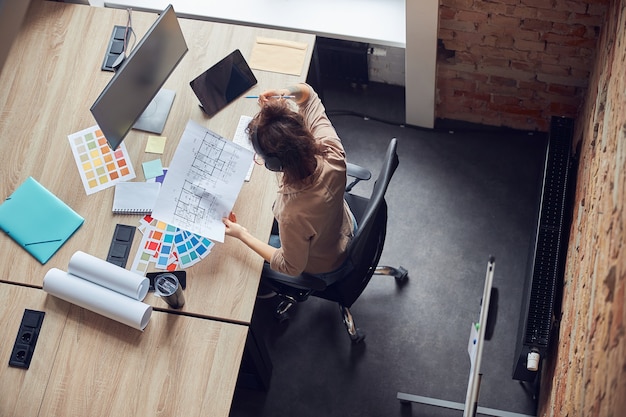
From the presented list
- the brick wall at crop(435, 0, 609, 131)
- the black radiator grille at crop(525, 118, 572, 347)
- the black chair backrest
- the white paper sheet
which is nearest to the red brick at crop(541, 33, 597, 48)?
the brick wall at crop(435, 0, 609, 131)

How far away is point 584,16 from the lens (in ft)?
9.36

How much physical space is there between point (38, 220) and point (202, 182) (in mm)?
619

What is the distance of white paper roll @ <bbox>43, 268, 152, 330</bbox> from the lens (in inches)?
94.5

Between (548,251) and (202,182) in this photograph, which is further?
(548,251)

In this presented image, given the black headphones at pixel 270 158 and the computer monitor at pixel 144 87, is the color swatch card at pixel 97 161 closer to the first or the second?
the computer monitor at pixel 144 87

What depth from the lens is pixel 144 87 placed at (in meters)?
2.67

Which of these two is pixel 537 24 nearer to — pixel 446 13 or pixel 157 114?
pixel 446 13

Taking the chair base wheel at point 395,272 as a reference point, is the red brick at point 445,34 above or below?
above

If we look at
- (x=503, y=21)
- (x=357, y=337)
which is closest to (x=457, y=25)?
(x=503, y=21)

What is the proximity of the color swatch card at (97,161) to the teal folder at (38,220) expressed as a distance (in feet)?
0.42

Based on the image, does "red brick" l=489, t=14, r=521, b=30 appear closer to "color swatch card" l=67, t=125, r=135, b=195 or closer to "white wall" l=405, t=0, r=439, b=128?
"white wall" l=405, t=0, r=439, b=128

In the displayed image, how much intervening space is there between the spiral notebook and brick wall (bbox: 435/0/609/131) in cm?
140

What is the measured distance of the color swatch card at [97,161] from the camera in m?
2.70

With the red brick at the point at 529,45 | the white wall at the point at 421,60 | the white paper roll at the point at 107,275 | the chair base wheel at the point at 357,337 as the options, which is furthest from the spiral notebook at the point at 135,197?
the red brick at the point at 529,45
